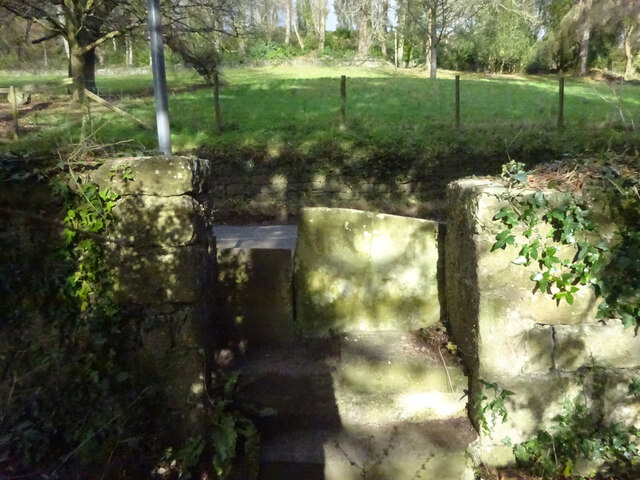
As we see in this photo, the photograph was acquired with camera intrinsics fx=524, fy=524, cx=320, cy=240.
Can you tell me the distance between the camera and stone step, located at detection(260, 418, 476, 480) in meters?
3.22

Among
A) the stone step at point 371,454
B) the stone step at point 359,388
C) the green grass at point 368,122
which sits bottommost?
the stone step at point 371,454

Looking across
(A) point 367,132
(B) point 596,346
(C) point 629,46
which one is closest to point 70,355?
(B) point 596,346

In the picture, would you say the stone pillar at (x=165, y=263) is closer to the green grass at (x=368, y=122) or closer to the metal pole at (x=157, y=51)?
the metal pole at (x=157, y=51)

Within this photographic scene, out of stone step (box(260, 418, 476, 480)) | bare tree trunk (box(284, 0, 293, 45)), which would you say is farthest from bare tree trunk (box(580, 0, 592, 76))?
stone step (box(260, 418, 476, 480))

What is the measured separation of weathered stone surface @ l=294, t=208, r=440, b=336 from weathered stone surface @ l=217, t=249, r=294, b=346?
99mm

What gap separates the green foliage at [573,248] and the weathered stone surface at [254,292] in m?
1.60

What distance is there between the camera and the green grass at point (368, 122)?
9688mm

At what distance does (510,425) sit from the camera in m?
3.27

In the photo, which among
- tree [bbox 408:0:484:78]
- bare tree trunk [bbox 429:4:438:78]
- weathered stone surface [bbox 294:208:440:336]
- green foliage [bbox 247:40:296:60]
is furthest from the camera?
green foliage [bbox 247:40:296:60]

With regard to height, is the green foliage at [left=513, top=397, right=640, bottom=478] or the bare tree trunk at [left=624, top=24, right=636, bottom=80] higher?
the bare tree trunk at [left=624, top=24, right=636, bottom=80]

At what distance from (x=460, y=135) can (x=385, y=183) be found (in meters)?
2.09

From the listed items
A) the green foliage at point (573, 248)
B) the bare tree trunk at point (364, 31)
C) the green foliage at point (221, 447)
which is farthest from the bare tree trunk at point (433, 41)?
the green foliage at point (221, 447)

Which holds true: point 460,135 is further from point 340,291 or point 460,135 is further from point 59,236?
point 59,236

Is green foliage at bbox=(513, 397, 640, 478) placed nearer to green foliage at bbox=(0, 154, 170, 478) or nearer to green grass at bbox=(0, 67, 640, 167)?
green foliage at bbox=(0, 154, 170, 478)
